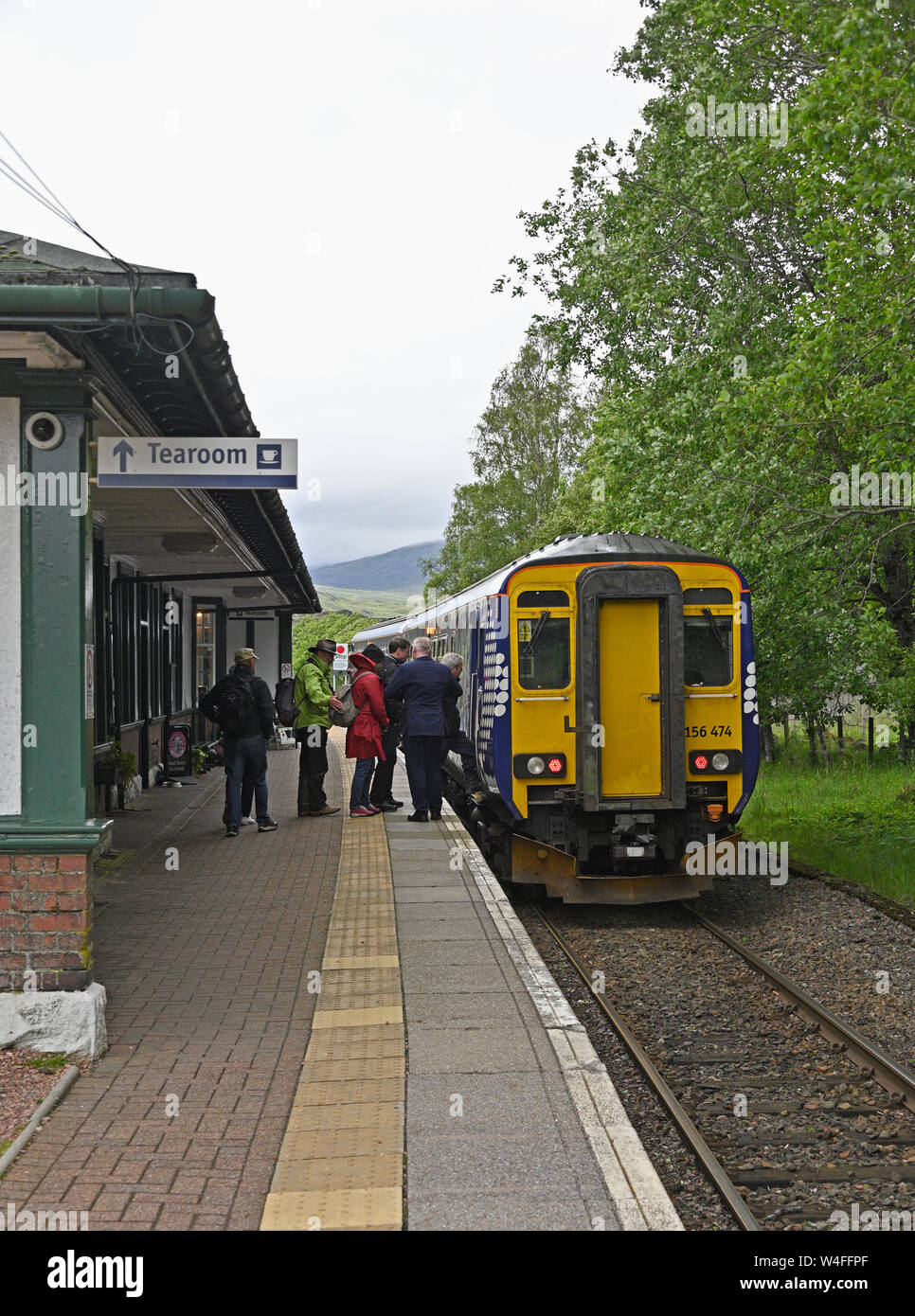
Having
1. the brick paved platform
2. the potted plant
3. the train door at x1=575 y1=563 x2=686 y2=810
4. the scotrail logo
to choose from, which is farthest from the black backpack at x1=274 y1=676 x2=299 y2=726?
the scotrail logo

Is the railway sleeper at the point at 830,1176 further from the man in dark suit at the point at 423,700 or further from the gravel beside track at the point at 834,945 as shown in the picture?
the man in dark suit at the point at 423,700

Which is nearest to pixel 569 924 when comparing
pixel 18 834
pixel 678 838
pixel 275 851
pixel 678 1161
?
pixel 678 838

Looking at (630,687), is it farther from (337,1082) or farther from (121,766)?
(121,766)

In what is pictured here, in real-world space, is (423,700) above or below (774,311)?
below

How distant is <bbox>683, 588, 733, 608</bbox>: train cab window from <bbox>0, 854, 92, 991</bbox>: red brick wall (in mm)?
5939

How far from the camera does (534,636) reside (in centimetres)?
1012

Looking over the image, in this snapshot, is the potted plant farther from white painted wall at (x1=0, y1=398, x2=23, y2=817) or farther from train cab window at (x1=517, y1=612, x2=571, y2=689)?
white painted wall at (x1=0, y1=398, x2=23, y2=817)

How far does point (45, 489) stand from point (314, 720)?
7.19m

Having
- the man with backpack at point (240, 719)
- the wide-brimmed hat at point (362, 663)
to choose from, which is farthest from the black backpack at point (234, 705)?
the wide-brimmed hat at point (362, 663)

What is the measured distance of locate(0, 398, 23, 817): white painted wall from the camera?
566 cm

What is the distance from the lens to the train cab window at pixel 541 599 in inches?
399

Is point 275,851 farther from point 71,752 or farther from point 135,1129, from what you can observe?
point 135,1129

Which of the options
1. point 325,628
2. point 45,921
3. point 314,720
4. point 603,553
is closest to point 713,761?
point 603,553

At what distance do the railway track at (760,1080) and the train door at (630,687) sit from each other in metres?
1.27
